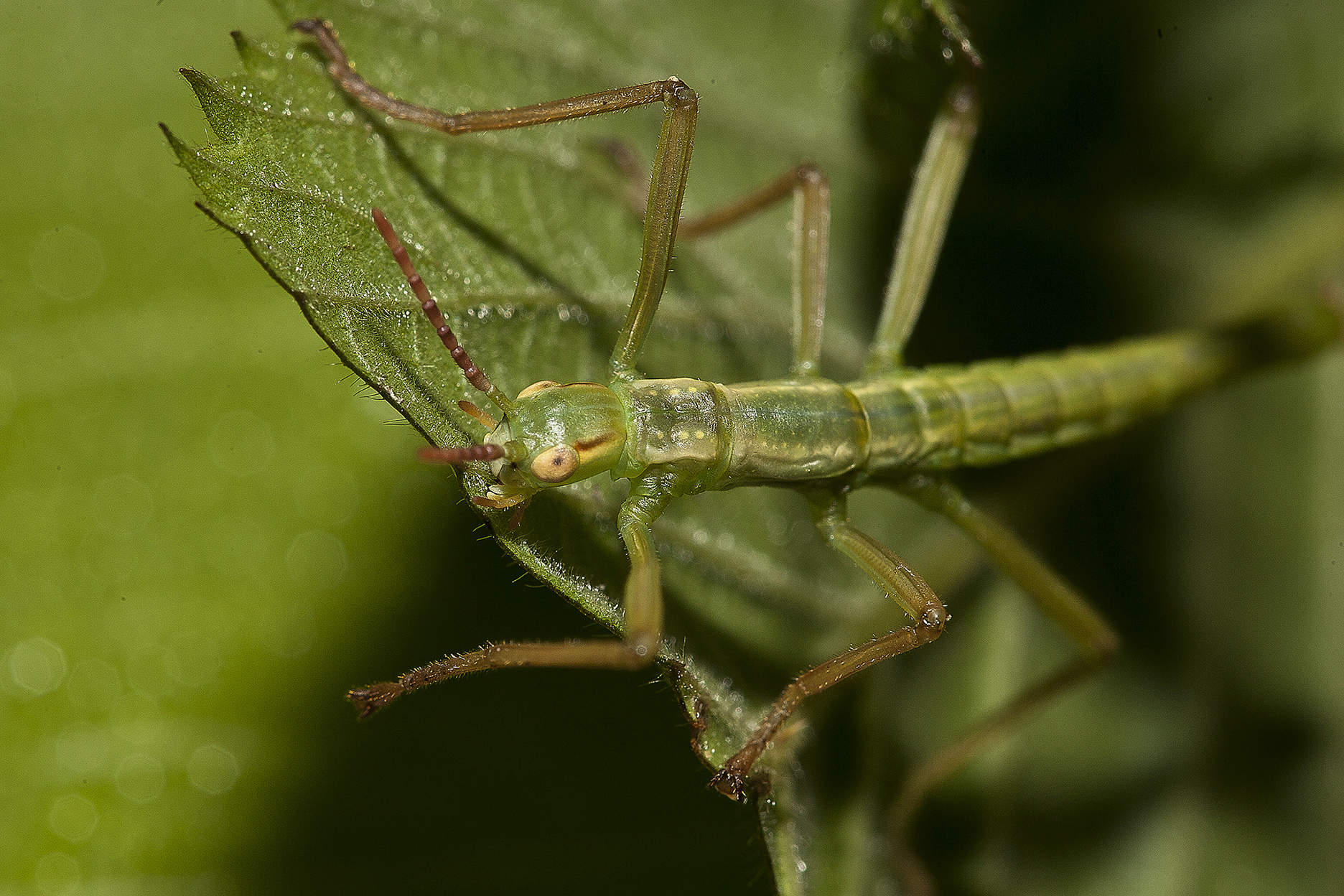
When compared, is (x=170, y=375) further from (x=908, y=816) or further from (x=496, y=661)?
(x=908, y=816)

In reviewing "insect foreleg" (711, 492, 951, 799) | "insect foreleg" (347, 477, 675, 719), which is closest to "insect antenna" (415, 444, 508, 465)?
"insect foreleg" (347, 477, 675, 719)

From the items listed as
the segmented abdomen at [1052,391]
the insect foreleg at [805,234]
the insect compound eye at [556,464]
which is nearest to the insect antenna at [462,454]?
the insect compound eye at [556,464]

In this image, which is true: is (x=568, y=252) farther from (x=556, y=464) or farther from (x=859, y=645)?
(x=859, y=645)

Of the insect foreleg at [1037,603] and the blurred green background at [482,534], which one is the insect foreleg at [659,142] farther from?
the insect foreleg at [1037,603]

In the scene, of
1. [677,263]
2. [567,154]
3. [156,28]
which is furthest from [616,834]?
[156,28]

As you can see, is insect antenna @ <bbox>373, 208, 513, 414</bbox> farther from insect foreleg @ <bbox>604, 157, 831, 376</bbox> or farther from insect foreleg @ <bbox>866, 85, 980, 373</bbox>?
insect foreleg @ <bbox>866, 85, 980, 373</bbox>

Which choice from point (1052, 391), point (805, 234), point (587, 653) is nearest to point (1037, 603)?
point (1052, 391)
